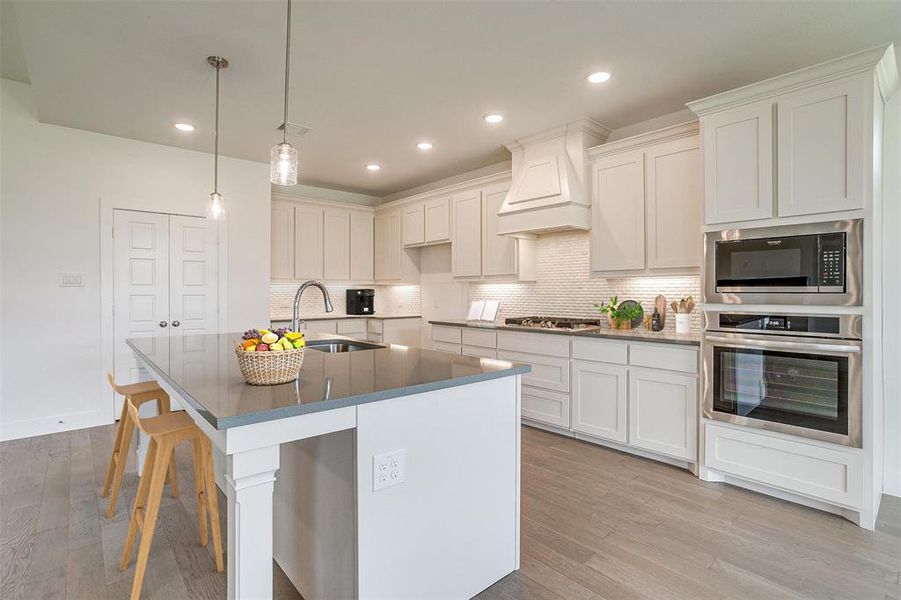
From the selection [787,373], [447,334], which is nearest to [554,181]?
[447,334]

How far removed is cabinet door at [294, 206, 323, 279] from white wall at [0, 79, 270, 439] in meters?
1.43

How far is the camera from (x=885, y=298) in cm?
282

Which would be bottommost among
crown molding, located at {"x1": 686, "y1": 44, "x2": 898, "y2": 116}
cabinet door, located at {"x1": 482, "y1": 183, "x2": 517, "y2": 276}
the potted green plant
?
the potted green plant

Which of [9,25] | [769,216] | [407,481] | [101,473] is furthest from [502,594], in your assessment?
[9,25]

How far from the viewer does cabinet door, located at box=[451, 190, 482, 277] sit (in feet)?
16.2

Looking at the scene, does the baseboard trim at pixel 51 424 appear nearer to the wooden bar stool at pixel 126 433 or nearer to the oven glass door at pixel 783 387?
the wooden bar stool at pixel 126 433

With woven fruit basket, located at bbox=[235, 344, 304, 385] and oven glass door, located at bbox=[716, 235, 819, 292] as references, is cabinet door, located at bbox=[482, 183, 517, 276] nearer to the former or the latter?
oven glass door, located at bbox=[716, 235, 819, 292]

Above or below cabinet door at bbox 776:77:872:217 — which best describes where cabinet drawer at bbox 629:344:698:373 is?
Result: below

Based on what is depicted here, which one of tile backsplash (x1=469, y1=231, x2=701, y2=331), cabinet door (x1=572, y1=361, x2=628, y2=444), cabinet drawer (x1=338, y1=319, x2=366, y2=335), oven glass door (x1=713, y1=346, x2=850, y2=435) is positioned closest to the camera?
oven glass door (x1=713, y1=346, x2=850, y2=435)

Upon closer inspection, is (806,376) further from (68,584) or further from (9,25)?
(9,25)

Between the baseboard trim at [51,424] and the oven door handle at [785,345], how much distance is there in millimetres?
5004

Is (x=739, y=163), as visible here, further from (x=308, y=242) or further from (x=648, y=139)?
(x=308, y=242)

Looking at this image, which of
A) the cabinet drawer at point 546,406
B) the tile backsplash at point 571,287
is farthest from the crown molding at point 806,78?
the cabinet drawer at point 546,406

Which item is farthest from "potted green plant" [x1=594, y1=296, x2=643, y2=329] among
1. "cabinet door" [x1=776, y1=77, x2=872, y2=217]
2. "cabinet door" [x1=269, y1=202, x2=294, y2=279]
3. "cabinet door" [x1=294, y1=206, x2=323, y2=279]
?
"cabinet door" [x1=269, y1=202, x2=294, y2=279]
